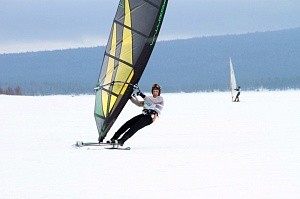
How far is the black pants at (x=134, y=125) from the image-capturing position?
38.9 ft

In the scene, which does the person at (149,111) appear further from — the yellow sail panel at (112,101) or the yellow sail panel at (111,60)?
the yellow sail panel at (111,60)

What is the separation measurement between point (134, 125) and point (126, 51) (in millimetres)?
1385

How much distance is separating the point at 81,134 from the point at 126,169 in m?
6.99

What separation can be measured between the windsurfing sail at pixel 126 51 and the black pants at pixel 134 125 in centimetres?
53

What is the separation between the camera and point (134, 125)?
11969 millimetres

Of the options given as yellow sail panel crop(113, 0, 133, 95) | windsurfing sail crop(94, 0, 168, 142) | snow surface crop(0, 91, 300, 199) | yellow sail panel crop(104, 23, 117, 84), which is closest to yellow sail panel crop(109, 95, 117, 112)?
windsurfing sail crop(94, 0, 168, 142)

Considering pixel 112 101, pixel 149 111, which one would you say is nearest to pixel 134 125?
pixel 149 111

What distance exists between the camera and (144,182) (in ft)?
24.7

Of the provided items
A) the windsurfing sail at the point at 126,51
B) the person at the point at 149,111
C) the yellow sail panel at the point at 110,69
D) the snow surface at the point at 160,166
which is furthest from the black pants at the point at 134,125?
the yellow sail panel at the point at 110,69

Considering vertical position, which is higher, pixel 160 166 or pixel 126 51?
pixel 126 51

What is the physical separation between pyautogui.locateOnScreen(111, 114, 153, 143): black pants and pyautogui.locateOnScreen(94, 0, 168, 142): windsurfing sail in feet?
1.73

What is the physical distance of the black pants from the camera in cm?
1185

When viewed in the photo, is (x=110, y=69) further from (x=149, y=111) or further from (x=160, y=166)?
(x=160, y=166)

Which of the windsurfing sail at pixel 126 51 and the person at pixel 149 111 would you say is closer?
the person at pixel 149 111
